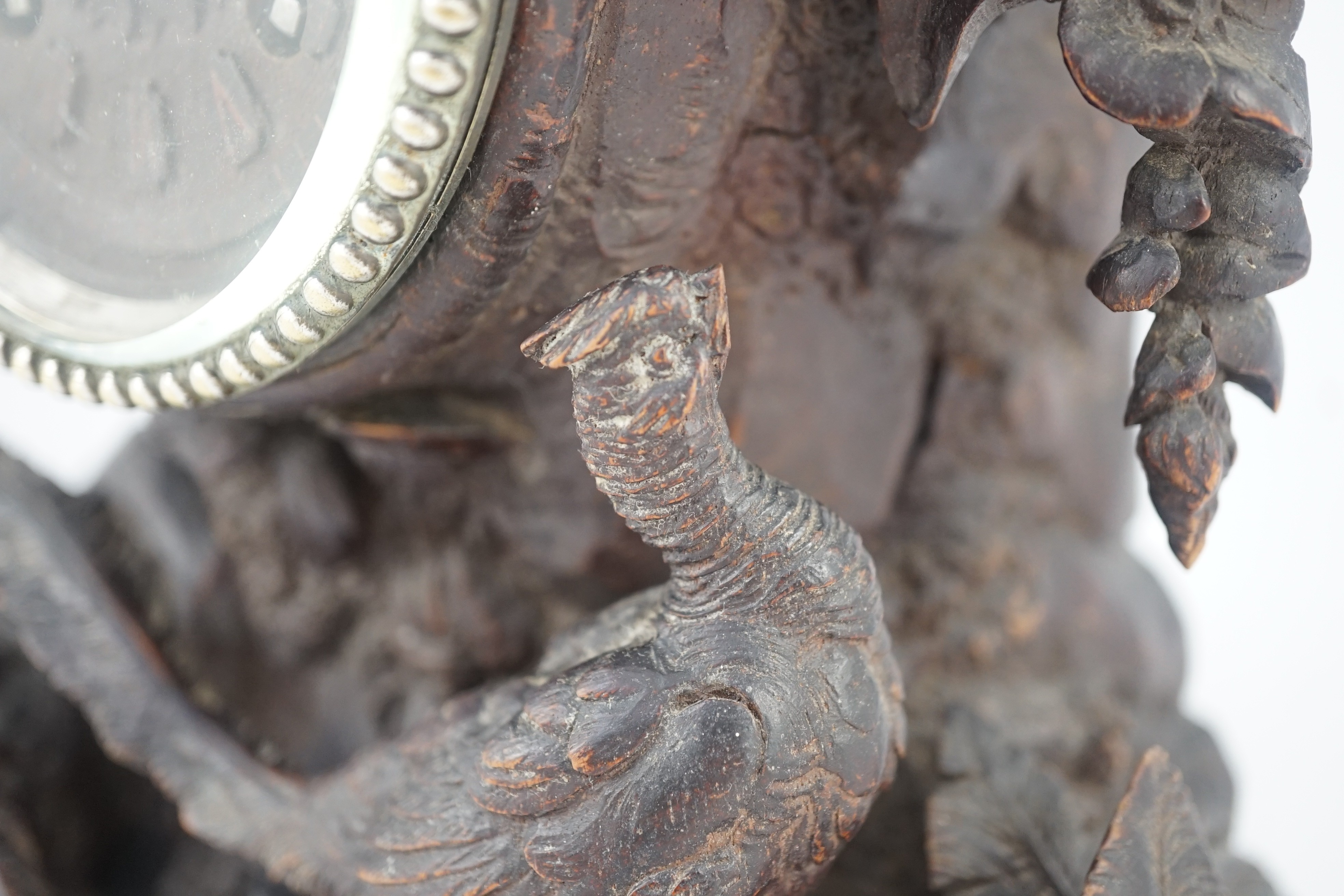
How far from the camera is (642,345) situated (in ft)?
1.21

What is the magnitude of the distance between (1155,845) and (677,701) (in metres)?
0.21

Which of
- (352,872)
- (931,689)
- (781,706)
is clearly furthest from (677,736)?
(931,689)

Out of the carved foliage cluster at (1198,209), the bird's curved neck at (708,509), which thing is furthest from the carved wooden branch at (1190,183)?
the bird's curved neck at (708,509)

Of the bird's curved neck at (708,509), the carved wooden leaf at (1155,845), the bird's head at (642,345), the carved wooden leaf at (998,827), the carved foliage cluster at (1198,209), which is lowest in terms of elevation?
the carved wooden leaf at (998,827)

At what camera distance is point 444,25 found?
36 centimetres

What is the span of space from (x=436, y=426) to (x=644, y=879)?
0.26m

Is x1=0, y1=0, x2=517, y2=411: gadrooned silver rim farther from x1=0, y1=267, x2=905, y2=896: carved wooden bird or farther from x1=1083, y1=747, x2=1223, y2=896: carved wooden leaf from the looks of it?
x1=1083, y1=747, x2=1223, y2=896: carved wooden leaf

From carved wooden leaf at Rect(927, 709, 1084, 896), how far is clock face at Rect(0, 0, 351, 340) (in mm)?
379

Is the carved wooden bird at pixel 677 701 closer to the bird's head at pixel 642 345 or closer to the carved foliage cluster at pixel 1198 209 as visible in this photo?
the bird's head at pixel 642 345

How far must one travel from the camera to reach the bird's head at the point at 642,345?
362 millimetres

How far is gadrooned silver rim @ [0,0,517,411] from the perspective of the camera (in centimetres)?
36

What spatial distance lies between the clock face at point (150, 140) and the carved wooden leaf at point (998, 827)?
0.38 meters

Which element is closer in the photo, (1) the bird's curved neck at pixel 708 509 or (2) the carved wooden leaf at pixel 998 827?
(1) the bird's curved neck at pixel 708 509

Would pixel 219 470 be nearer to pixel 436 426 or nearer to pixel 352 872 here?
pixel 436 426
